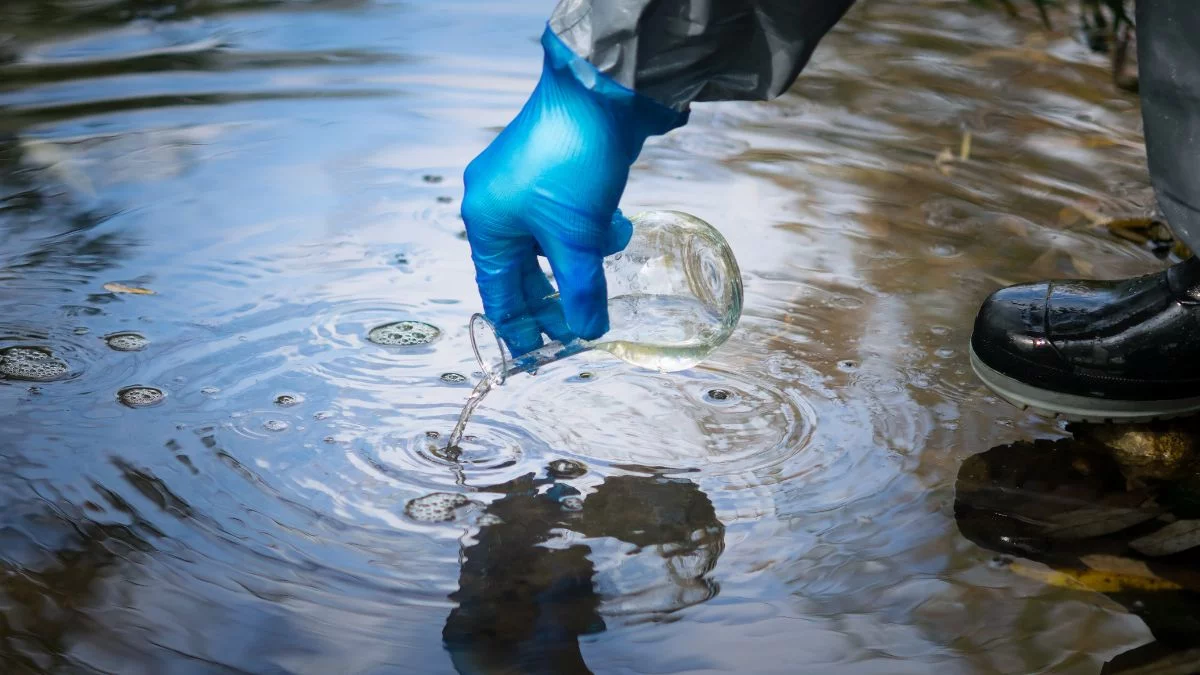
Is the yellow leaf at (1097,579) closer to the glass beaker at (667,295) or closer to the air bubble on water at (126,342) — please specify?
the glass beaker at (667,295)

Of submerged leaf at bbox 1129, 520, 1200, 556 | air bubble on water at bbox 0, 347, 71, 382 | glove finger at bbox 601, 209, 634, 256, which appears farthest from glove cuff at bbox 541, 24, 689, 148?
air bubble on water at bbox 0, 347, 71, 382

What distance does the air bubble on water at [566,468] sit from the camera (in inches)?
73.9

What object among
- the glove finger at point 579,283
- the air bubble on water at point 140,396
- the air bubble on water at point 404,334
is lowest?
the air bubble on water at point 404,334

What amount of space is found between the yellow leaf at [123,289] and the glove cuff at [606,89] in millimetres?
1125

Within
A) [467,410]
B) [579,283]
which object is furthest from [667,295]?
[467,410]

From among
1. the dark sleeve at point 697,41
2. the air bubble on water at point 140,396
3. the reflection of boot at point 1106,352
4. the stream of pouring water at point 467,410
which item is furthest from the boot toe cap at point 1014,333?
the air bubble on water at point 140,396

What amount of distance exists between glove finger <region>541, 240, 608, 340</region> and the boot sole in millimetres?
801

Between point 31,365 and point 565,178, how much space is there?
1090 mm

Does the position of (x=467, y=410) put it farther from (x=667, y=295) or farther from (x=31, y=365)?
(x=31, y=365)

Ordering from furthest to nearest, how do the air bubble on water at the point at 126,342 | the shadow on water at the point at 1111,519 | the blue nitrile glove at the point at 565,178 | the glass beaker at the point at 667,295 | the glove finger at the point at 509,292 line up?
the air bubble on water at the point at 126,342
the glass beaker at the point at 667,295
the glove finger at the point at 509,292
the blue nitrile glove at the point at 565,178
the shadow on water at the point at 1111,519

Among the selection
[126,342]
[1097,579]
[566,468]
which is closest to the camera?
[1097,579]

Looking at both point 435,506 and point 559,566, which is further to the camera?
point 435,506

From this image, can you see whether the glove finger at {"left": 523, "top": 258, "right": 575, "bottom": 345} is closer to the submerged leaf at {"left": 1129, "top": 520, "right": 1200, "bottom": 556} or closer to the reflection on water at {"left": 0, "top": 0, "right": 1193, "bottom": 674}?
the reflection on water at {"left": 0, "top": 0, "right": 1193, "bottom": 674}

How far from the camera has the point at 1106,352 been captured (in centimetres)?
208
